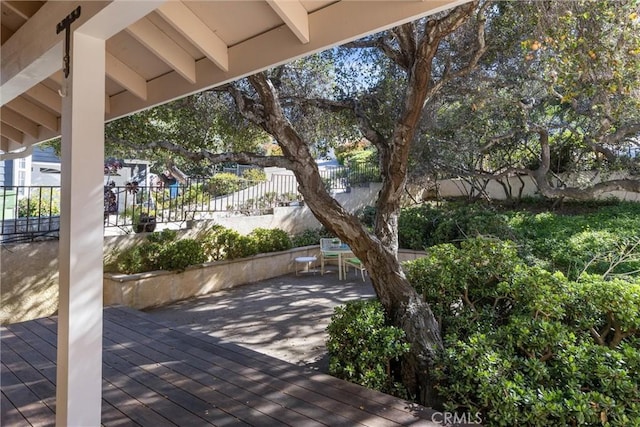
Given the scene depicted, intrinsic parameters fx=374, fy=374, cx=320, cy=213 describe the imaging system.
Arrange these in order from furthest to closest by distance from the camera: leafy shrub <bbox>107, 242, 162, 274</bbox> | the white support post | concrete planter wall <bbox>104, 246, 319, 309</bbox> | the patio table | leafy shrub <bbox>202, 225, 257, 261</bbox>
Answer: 1. the patio table
2. leafy shrub <bbox>202, 225, 257, 261</bbox>
3. leafy shrub <bbox>107, 242, 162, 274</bbox>
4. concrete planter wall <bbox>104, 246, 319, 309</bbox>
5. the white support post

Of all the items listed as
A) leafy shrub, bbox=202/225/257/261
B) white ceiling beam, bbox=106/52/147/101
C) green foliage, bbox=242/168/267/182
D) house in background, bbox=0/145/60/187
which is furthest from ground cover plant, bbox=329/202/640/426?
house in background, bbox=0/145/60/187

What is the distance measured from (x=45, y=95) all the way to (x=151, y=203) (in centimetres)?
444

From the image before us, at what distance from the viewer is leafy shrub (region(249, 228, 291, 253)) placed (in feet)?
27.3

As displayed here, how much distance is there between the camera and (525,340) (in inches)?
120

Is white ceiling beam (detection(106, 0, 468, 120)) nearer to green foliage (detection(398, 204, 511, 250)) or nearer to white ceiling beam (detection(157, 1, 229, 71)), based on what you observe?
white ceiling beam (detection(157, 1, 229, 71))

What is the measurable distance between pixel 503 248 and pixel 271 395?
2.86m

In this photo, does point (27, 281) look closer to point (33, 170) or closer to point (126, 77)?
point (126, 77)

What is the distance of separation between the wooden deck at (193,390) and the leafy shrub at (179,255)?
2530 millimetres

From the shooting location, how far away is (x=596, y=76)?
12.7 ft

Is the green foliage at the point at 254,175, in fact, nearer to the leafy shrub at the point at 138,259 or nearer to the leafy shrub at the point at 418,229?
the leafy shrub at the point at 418,229

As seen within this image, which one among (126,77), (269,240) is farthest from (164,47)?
(269,240)

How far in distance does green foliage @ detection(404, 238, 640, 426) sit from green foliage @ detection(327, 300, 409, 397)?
42 centimetres

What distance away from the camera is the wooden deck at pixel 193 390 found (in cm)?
250

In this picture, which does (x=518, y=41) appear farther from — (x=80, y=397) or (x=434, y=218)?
(x=80, y=397)
